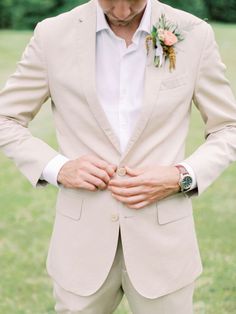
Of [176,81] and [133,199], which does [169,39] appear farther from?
[133,199]

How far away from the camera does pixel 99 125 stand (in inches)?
98.0

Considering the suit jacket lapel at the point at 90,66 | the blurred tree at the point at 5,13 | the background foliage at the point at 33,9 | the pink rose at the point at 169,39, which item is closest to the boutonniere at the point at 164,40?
the pink rose at the point at 169,39

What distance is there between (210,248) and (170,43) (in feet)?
9.84

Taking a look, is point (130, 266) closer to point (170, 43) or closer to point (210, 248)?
point (170, 43)

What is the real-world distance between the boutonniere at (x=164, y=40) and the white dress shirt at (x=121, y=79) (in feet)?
0.12

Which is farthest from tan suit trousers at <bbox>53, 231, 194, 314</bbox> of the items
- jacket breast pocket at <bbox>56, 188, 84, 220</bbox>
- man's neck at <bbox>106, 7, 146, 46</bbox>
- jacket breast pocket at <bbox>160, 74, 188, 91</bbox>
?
man's neck at <bbox>106, 7, 146, 46</bbox>

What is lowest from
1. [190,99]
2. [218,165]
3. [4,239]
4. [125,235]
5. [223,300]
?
[4,239]

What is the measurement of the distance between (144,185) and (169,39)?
0.48 meters

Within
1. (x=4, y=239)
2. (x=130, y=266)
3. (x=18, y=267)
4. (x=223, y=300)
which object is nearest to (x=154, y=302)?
(x=130, y=266)

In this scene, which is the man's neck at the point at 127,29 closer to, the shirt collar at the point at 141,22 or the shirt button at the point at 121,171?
the shirt collar at the point at 141,22

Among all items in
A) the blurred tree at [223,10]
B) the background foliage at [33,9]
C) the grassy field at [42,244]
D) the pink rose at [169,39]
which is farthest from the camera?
the blurred tree at [223,10]

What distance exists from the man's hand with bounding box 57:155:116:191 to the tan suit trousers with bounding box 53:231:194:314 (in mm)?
265

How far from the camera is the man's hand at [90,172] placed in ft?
8.11

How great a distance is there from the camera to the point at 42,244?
535cm
